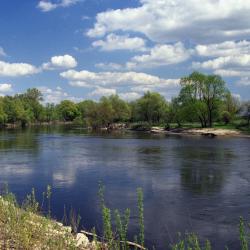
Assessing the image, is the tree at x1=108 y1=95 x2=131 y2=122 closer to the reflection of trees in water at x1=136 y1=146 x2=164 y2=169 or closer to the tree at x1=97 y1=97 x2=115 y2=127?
the tree at x1=97 y1=97 x2=115 y2=127

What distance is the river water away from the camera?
60.3 ft

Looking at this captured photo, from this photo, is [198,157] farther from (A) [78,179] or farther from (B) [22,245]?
(B) [22,245]

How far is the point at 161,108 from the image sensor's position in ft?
433

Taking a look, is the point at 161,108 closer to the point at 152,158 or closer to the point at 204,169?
the point at 152,158

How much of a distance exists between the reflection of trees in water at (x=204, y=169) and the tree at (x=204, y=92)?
5226cm

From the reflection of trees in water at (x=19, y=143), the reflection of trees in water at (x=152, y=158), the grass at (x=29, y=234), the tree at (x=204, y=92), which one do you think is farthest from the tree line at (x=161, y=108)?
the grass at (x=29, y=234)

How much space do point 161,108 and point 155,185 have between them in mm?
104750

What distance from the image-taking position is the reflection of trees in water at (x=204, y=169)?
2802 centimetres

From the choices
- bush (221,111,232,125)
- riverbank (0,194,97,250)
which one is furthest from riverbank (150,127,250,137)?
riverbank (0,194,97,250)

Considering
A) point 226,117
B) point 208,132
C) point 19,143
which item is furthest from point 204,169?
point 226,117

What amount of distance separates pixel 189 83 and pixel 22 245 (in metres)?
96.8

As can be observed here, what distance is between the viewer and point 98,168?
37.2 meters

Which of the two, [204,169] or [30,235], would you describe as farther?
[204,169]

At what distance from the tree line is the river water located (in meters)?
55.1
